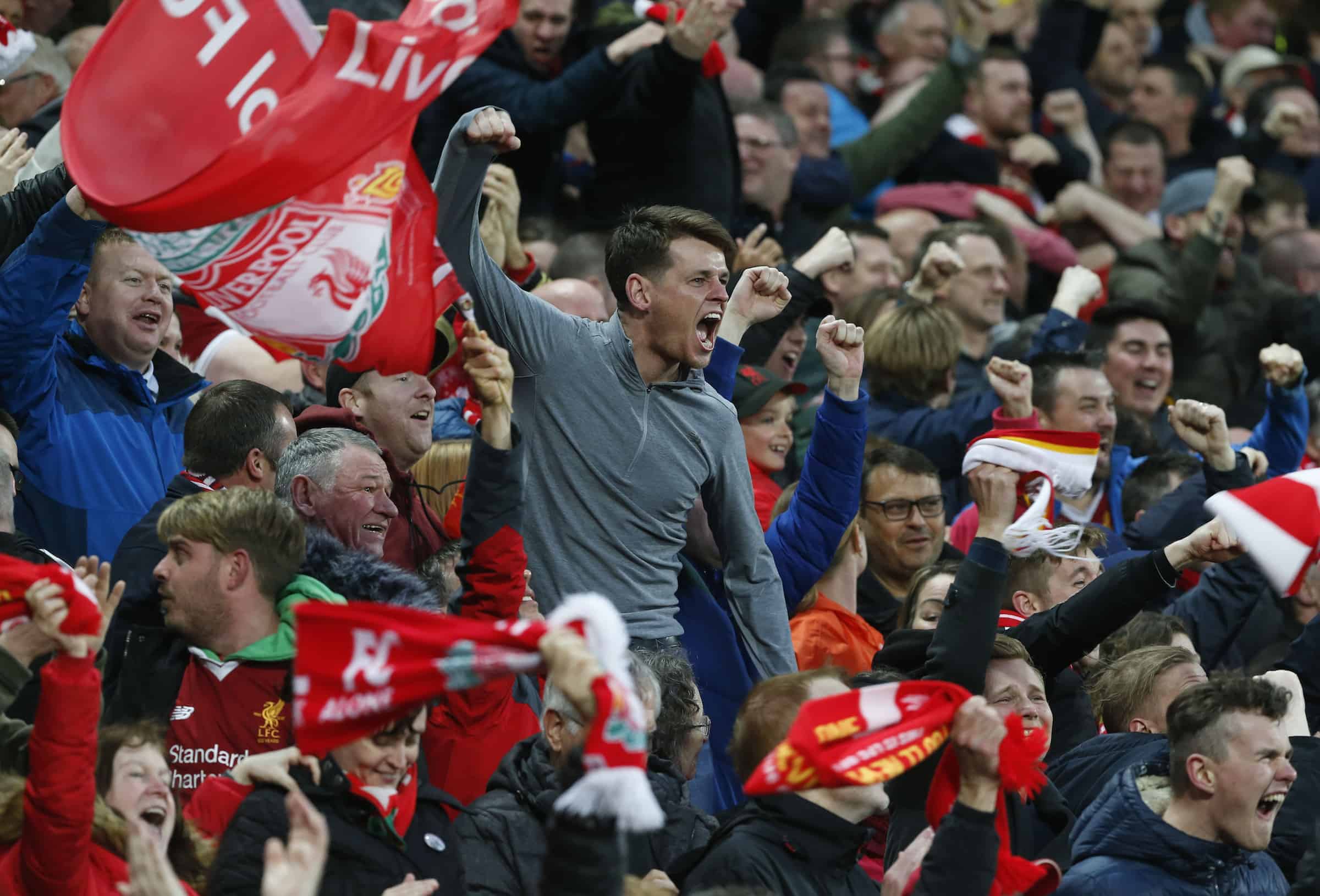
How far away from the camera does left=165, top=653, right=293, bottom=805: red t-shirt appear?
15.3 feet

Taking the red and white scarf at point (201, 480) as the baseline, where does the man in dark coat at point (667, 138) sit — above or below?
below

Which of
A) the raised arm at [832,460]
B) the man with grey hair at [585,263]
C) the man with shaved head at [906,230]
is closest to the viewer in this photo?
the raised arm at [832,460]

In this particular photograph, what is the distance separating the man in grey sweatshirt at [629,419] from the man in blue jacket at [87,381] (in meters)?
Answer: 1.23

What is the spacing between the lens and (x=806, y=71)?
11469 millimetres

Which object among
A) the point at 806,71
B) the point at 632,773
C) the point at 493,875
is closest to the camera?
the point at 632,773

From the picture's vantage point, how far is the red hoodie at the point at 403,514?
575 centimetres

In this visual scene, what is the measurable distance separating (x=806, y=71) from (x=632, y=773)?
856 centimetres

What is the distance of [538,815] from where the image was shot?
459 cm

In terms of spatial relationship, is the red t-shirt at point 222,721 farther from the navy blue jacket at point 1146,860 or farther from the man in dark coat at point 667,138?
the man in dark coat at point 667,138

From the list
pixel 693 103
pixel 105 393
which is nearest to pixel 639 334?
pixel 105 393

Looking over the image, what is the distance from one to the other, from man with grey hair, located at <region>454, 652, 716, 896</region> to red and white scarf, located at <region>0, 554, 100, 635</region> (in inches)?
40.2

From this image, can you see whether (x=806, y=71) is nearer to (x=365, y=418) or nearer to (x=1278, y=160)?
(x=1278, y=160)

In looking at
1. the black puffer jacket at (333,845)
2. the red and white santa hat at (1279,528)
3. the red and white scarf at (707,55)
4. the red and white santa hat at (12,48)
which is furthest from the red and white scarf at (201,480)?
the red and white scarf at (707,55)

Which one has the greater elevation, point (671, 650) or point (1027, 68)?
Answer: point (671, 650)
